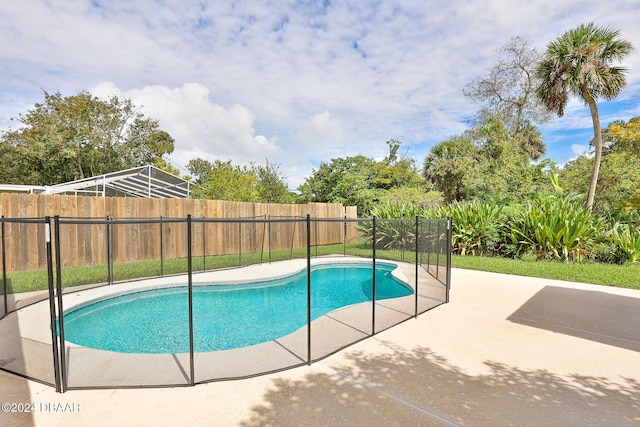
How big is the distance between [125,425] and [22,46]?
15124 mm

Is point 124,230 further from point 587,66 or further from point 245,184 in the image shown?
point 587,66

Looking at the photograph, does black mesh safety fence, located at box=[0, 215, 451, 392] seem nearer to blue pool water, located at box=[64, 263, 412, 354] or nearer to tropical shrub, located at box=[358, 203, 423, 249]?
blue pool water, located at box=[64, 263, 412, 354]

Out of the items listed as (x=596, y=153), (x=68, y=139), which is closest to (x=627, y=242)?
(x=596, y=153)

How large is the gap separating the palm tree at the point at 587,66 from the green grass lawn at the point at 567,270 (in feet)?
13.5

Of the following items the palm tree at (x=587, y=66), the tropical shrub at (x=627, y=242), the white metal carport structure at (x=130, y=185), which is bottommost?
the tropical shrub at (x=627, y=242)

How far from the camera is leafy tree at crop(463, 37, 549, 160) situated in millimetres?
19484

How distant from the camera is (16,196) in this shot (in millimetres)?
7387

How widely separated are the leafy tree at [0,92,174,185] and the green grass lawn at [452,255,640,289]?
63.7ft

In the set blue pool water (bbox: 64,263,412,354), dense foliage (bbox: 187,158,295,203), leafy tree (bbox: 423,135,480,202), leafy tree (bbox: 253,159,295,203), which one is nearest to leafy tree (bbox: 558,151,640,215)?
leafy tree (bbox: 423,135,480,202)

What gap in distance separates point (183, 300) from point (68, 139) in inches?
617

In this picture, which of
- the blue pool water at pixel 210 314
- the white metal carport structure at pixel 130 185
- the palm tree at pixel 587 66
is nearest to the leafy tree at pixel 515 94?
the palm tree at pixel 587 66

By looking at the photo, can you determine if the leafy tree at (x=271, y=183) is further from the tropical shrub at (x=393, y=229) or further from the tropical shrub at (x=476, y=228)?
the tropical shrub at (x=476, y=228)

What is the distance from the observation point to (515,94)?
20.6 metres

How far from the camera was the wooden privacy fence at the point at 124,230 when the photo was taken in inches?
286
